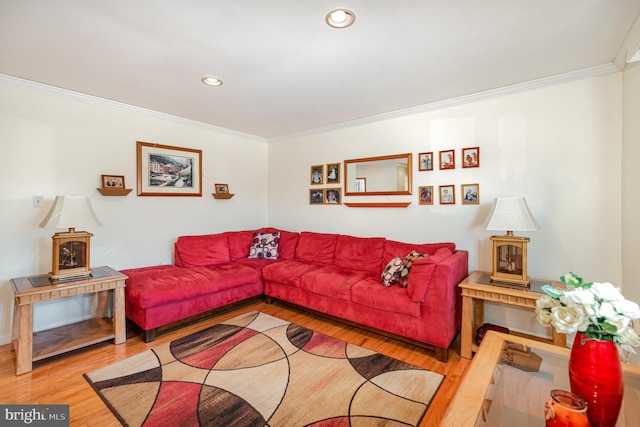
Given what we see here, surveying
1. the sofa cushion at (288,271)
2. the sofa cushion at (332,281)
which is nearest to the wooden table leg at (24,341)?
the sofa cushion at (288,271)

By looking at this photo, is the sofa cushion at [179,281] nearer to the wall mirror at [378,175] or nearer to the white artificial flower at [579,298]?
the wall mirror at [378,175]

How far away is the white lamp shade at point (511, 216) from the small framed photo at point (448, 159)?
745 millimetres

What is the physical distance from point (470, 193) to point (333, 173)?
1810mm

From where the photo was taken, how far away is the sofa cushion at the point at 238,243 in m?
3.98

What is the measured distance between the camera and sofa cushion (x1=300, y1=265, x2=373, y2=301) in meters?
2.88

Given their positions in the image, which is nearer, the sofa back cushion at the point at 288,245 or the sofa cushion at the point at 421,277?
the sofa cushion at the point at 421,277

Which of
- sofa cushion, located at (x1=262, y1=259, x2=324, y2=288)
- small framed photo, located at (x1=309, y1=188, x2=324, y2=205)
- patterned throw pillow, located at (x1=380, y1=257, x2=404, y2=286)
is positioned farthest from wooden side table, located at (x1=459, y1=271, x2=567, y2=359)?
small framed photo, located at (x1=309, y1=188, x2=324, y2=205)

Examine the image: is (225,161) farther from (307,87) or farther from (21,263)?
(21,263)

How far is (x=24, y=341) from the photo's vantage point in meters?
2.14

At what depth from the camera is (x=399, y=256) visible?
10.3ft

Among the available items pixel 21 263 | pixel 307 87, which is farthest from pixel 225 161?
pixel 21 263

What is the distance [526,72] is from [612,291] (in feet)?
7.23

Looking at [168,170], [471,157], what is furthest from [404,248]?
[168,170]

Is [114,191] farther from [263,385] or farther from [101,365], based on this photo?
[263,385]
